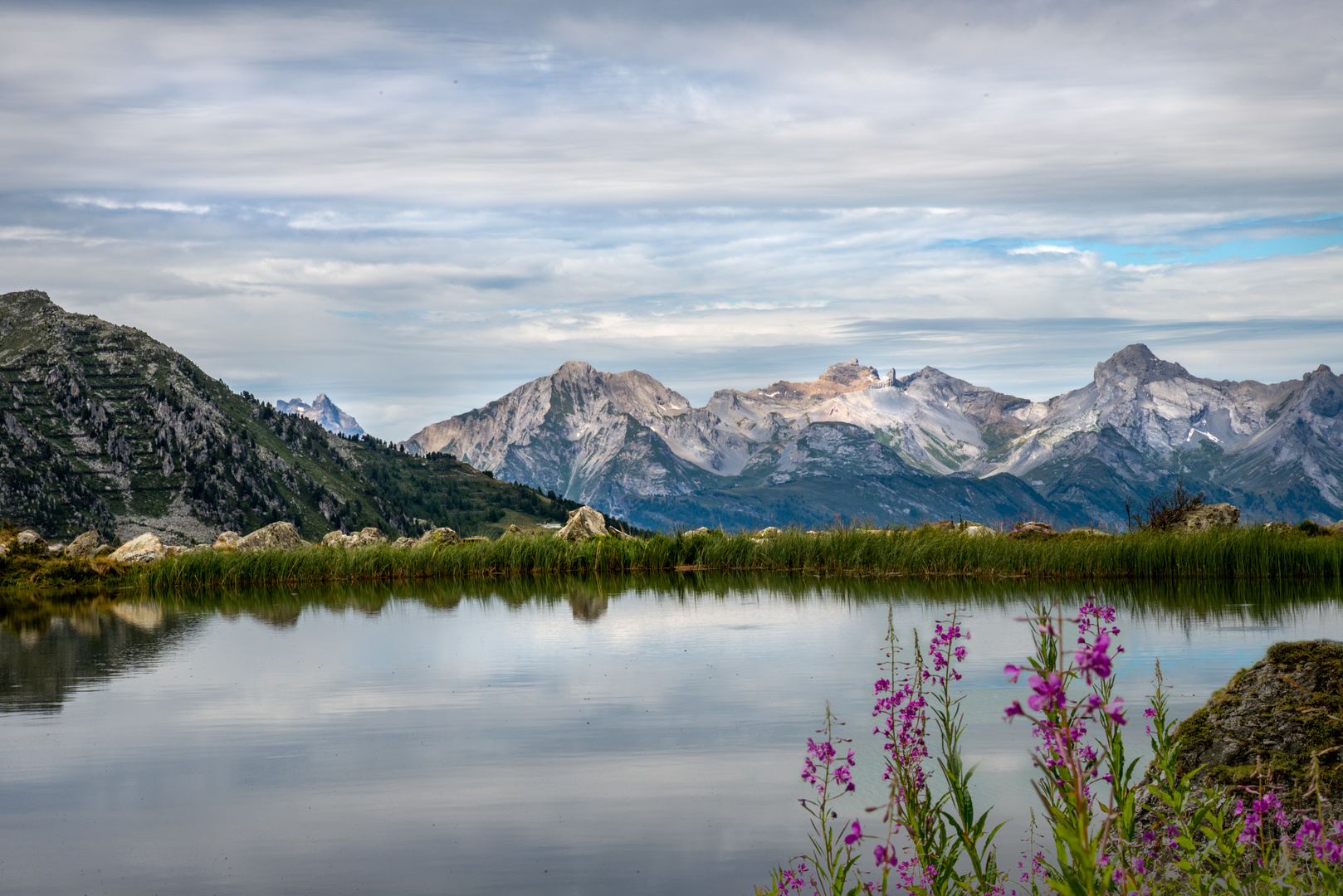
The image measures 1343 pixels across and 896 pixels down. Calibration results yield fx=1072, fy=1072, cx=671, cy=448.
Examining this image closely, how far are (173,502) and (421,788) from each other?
16676 cm

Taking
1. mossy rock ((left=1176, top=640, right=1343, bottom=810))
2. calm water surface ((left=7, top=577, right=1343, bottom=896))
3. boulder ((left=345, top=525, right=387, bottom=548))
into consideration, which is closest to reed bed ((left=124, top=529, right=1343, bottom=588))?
boulder ((left=345, top=525, right=387, bottom=548))

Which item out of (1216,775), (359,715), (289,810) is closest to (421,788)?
(289,810)

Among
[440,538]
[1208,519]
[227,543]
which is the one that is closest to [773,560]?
[440,538]

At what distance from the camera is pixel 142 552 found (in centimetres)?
Answer: 3400

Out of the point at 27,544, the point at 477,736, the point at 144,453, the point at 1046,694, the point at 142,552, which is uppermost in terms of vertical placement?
the point at 144,453

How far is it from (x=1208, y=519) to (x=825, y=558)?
11118mm

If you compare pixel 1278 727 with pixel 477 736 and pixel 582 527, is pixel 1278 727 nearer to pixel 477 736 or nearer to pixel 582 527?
pixel 477 736

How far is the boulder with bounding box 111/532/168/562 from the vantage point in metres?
33.5

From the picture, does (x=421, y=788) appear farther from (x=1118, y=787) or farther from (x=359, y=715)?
(x=1118, y=787)

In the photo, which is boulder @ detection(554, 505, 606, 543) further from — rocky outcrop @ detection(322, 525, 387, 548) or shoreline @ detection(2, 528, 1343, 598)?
rocky outcrop @ detection(322, 525, 387, 548)

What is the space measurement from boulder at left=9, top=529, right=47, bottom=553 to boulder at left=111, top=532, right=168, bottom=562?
→ 2131 mm

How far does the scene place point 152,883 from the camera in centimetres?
718

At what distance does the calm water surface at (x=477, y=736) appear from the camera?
7539 millimetres

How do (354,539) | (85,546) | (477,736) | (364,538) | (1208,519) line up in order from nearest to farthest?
(477,736), (1208,519), (85,546), (364,538), (354,539)
